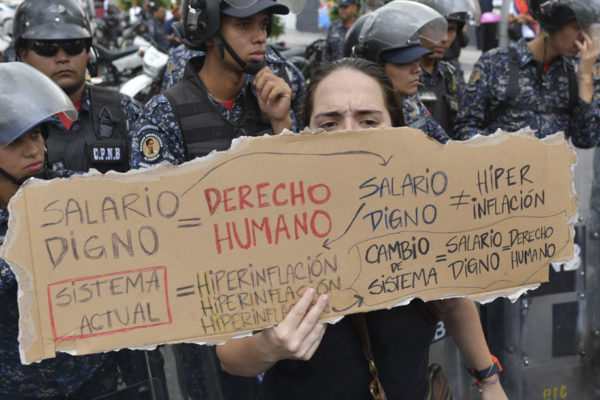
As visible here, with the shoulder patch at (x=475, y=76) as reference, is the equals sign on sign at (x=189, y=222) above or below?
below

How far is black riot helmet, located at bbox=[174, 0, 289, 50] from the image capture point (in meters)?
3.07

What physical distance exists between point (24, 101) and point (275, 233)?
140cm

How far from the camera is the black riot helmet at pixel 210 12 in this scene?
10.1 feet

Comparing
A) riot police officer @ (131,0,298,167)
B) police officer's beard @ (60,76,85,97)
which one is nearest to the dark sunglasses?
police officer's beard @ (60,76,85,97)

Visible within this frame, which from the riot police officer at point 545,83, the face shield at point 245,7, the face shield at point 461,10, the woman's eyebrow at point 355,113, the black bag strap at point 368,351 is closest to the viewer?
the black bag strap at point 368,351

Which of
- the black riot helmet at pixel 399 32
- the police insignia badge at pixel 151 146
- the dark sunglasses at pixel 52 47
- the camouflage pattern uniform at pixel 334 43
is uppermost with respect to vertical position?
the camouflage pattern uniform at pixel 334 43

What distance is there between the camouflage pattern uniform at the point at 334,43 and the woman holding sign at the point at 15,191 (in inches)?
308

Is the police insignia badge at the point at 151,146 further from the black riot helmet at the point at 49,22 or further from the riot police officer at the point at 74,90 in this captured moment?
the black riot helmet at the point at 49,22

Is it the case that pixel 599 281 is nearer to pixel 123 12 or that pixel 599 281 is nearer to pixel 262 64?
pixel 262 64

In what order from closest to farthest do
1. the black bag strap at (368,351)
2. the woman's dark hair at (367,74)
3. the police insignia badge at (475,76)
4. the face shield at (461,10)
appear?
the black bag strap at (368,351), the woman's dark hair at (367,74), the police insignia badge at (475,76), the face shield at (461,10)

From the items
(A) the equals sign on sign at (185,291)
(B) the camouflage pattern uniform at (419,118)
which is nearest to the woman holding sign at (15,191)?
(A) the equals sign on sign at (185,291)

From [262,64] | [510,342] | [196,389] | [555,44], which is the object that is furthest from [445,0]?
[196,389]

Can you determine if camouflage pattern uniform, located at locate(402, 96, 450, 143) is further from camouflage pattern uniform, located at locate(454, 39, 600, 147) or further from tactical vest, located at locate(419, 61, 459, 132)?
tactical vest, located at locate(419, 61, 459, 132)

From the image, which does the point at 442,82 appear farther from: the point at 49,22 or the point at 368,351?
the point at 368,351
